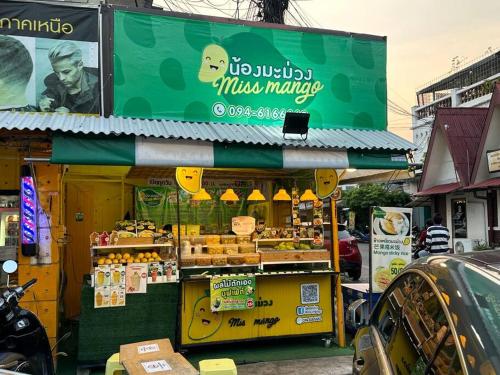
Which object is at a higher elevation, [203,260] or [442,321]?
[442,321]

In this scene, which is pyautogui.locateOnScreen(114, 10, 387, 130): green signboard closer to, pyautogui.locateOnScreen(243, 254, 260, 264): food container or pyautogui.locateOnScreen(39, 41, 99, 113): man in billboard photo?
pyautogui.locateOnScreen(39, 41, 99, 113): man in billboard photo

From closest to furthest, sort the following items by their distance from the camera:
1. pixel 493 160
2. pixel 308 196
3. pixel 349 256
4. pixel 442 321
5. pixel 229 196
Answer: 1. pixel 442 321
2. pixel 308 196
3. pixel 229 196
4. pixel 349 256
5. pixel 493 160

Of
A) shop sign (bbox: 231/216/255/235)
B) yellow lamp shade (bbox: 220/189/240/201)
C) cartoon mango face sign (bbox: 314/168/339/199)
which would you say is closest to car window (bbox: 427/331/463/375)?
cartoon mango face sign (bbox: 314/168/339/199)

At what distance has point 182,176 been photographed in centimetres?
614

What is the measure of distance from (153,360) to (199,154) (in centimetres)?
244

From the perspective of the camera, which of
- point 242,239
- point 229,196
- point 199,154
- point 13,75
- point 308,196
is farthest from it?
point 229,196

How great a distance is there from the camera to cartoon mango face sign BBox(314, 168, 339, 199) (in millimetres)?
6898

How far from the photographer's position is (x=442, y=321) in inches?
81.0

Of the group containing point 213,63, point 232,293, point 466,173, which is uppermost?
point 213,63

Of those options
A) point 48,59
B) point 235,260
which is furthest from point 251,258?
point 48,59

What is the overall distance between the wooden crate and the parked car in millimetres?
6137

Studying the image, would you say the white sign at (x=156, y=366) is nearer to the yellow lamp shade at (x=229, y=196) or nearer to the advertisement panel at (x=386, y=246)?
the advertisement panel at (x=386, y=246)

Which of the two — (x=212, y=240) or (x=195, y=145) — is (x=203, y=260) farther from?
(x=195, y=145)

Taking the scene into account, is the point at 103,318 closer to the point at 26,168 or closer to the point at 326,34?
the point at 26,168
